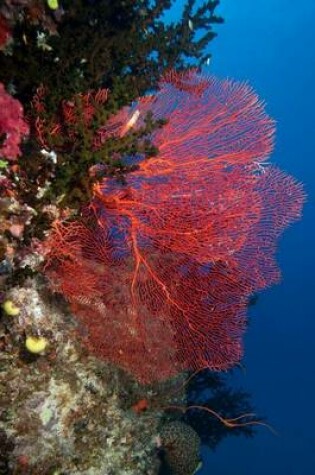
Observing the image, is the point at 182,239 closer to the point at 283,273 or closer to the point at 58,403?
the point at 58,403

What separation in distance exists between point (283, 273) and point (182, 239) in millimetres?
71937

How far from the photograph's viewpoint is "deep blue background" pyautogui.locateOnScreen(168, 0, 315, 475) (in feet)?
127

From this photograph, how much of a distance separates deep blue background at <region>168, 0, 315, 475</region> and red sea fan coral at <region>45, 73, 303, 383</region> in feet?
100

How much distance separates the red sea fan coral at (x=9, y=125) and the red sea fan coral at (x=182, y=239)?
84 centimetres

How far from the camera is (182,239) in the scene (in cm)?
415

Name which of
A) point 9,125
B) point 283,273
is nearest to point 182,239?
point 9,125

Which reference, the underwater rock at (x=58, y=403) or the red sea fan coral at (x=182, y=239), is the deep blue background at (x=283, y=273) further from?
the red sea fan coral at (x=182, y=239)

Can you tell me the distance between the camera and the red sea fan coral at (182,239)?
13.5 feet

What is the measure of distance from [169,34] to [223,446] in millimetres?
41274

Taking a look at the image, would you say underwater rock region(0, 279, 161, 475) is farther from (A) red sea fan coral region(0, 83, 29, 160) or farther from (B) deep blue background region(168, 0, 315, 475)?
(B) deep blue background region(168, 0, 315, 475)

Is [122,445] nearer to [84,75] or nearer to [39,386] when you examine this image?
[39,386]

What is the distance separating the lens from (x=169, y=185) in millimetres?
4078

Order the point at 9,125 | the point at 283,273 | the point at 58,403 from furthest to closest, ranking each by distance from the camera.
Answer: the point at 283,273 < the point at 58,403 < the point at 9,125

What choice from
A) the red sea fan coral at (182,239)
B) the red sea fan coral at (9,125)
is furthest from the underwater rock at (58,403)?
the red sea fan coral at (9,125)
